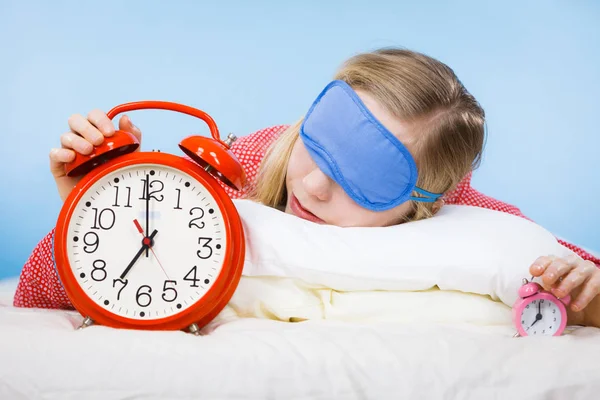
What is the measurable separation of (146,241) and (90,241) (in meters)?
0.10

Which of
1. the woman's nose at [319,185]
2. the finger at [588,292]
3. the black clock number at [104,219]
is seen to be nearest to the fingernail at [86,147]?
the black clock number at [104,219]

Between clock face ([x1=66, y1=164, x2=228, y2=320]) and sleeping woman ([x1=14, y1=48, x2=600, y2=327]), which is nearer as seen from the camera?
clock face ([x1=66, y1=164, x2=228, y2=320])

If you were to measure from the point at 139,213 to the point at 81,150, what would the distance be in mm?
153

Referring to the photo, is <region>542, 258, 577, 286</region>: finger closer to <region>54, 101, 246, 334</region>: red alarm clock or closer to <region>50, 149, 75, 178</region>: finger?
<region>54, 101, 246, 334</region>: red alarm clock

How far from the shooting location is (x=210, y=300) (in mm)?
1246

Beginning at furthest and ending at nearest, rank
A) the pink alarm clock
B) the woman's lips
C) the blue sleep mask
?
1. the woman's lips
2. the blue sleep mask
3. the pink alarm clock

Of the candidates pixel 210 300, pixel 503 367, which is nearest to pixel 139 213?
pixel 210 300

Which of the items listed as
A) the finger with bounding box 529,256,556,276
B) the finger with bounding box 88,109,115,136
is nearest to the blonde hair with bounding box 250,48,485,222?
the finger with bounding box 529,256,556,276

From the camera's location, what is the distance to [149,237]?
1237 millimetres

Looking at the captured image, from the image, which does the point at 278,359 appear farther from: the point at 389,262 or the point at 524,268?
the point at 524,268

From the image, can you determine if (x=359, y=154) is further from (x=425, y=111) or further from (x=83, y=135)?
(x=83, y=135)

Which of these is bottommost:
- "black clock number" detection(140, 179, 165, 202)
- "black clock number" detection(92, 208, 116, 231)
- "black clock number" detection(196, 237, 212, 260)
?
"black clock number" detection(196, 237, 212, 260)

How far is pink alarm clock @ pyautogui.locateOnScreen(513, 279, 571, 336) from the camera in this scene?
133 centimetres

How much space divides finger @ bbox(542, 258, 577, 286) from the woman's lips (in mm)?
538
